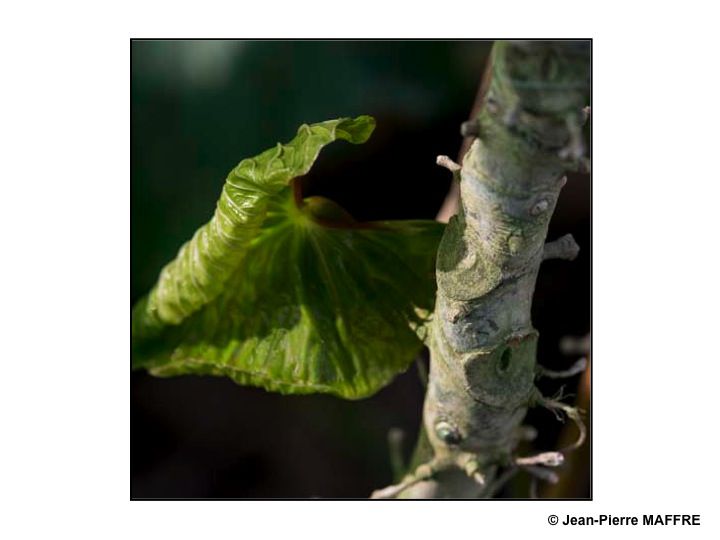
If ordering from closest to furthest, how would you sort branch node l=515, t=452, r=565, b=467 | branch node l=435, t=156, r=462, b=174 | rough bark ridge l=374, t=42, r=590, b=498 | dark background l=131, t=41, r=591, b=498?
rough bark ridge l=374, t=42, r=590, b=498, branch node l=435, t=156, r=462, b=174, branch node l=515, t=452, r=565, b=467, dark background l=131, t=41, r=591, b=498

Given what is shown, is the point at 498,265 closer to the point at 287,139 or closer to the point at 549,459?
the point at 549,459

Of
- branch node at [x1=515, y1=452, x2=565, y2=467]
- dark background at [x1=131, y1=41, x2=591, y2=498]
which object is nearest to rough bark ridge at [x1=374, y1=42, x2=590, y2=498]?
branch node at [x1=515, y1=452, x2=565, y2=467]

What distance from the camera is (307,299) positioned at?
1.01 metres

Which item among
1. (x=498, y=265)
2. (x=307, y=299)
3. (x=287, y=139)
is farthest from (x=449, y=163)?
(x=287, y=139)

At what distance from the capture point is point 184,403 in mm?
1729

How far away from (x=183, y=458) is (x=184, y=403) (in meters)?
0.12

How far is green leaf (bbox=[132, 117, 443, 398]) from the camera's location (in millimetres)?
960

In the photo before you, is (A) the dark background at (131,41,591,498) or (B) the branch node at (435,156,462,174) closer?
(B) the branch node at (435,156,462,174)

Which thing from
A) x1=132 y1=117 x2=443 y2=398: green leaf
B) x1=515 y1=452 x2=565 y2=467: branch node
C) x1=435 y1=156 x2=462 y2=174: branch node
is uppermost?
x1=435 y1=156 x2=462 y2=174: branch node

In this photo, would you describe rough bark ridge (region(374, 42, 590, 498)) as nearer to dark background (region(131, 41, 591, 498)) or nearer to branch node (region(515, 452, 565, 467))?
branch node (region(515, 452, 565, 467))

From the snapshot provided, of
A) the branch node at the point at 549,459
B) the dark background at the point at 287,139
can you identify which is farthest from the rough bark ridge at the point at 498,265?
the dark background at the point at 287,139

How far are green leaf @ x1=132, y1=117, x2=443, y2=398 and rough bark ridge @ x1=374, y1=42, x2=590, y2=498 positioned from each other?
3.4 inches

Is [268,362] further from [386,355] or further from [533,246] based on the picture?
[533,246]

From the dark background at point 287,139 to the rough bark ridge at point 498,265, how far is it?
1.97 feet
